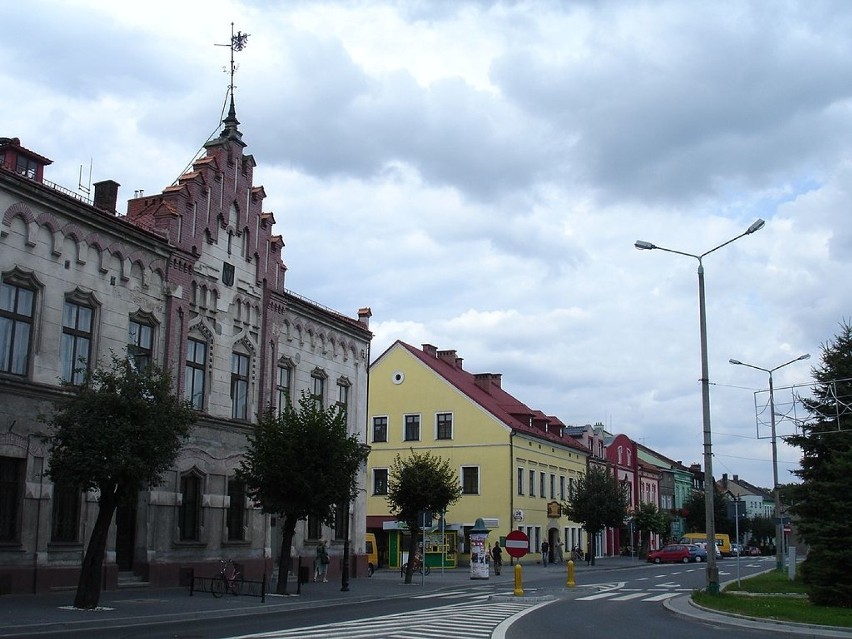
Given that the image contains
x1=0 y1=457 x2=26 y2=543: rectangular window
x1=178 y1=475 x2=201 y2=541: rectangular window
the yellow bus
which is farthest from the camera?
the yellow bus

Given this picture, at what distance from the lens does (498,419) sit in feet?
200

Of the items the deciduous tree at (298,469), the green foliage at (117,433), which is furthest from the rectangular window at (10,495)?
the deciduous tree at (298,469)

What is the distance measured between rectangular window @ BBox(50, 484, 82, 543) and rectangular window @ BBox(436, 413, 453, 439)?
1510 inches

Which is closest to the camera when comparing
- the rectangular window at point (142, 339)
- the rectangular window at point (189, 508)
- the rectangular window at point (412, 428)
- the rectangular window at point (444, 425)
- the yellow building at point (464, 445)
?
the rectangular window at point (142, 339)

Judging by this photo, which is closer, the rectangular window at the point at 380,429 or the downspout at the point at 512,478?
the downspout at the point at 512,478

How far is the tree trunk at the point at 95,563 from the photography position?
20891mm

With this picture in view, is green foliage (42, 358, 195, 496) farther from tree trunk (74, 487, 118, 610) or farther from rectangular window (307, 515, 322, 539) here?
rectangular window (307, 515, 322, 539)

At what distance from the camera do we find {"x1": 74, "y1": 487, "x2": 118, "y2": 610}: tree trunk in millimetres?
20891

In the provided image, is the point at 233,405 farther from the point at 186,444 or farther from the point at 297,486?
the point at 297,486

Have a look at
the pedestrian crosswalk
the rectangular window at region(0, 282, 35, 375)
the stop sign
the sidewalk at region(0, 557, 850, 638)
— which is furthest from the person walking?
the rectangular window at region(0, 282, 35, 375)

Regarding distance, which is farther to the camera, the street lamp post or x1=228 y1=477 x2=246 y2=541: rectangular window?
x1=228 y1=477 x2=246 y2=541: rectangular window

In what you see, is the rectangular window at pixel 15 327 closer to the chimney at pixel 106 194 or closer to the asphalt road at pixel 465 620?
the chimney at pixel 106 194

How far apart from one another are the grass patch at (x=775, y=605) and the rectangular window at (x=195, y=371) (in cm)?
1693

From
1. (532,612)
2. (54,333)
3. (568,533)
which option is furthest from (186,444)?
(568,533)
